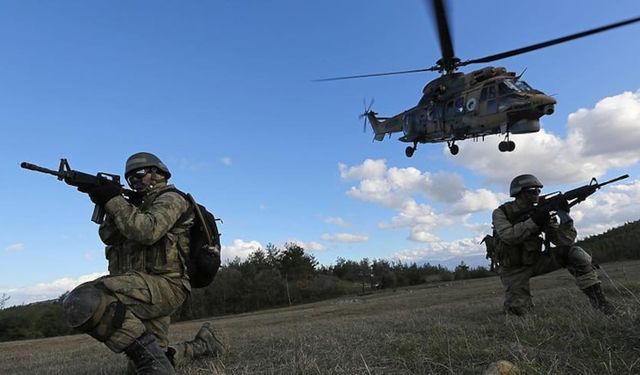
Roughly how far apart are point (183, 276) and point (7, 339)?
111 feet

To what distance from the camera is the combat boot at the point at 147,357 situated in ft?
12.6

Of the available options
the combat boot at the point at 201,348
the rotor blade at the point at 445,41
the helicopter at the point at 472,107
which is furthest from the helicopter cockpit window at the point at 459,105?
the combat boot at the point at 201,348

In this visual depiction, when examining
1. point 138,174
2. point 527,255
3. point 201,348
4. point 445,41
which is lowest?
point 201,348

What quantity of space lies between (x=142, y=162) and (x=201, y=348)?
2012mm

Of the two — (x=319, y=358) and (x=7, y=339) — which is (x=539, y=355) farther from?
(x=7, y=339)

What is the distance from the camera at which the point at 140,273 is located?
13.8ft

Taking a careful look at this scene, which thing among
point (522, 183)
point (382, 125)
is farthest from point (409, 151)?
point (522, 183)

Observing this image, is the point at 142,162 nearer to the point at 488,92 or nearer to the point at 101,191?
the point at 101,191

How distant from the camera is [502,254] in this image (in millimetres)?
7566

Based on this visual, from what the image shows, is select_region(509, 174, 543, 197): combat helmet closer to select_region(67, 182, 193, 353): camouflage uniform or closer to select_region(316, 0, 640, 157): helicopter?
select_region(67, 182, 193, 353): camouflage uniform

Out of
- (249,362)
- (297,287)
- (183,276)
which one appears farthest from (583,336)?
(297,287)

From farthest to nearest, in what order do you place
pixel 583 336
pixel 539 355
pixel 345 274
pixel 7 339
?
pixel 345 274, pixel 7 339, pixel 583 336, pixel 539 355

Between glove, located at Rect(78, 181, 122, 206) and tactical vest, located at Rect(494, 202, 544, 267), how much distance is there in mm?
5214

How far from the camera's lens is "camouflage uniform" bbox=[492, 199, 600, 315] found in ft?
22.2
